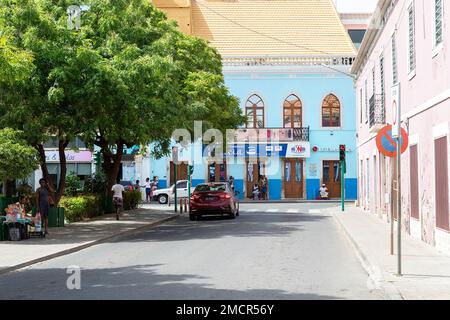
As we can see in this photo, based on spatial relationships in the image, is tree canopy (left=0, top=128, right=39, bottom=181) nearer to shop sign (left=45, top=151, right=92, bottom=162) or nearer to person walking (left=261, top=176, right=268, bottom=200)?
person walking (left=261, top=176, right=268, bottom=200)

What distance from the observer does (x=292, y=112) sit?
1977 inches

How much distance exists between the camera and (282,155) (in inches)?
1966

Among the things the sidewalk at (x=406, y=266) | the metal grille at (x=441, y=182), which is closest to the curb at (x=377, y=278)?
the sidewalk at (x=406, y=266)

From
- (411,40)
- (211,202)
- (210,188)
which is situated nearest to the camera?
(411,40)

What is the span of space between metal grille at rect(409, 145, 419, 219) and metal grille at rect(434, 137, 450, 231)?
2583 millimetres

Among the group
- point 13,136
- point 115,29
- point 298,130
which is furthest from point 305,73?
point 13,136

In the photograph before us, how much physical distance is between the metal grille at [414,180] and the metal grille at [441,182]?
2583 millimetres

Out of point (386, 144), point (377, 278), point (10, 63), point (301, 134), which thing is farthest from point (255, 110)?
point (377, 278)

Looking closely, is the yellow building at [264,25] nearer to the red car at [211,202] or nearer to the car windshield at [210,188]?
the car windshield at [210,188]

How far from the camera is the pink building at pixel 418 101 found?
50.0 feet

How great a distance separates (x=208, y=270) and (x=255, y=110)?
123 feet

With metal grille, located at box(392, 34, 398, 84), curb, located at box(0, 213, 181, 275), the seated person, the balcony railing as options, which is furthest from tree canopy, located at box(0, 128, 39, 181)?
the seated person

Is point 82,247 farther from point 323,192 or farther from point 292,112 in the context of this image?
point 292,112
